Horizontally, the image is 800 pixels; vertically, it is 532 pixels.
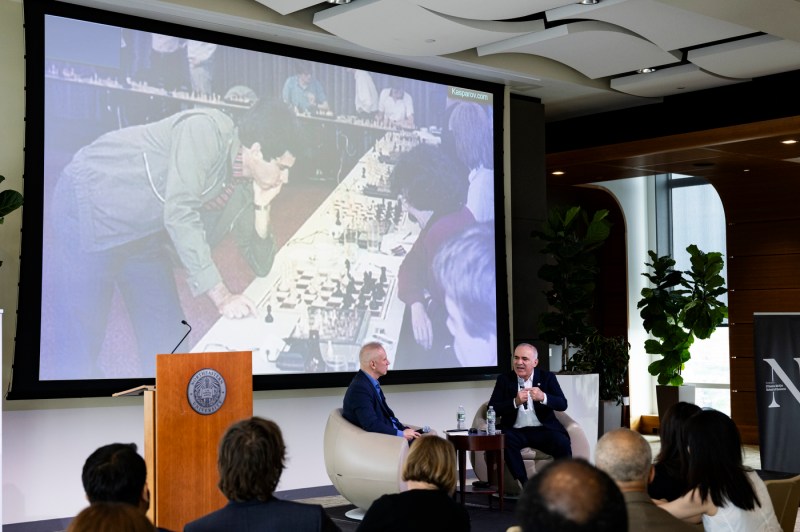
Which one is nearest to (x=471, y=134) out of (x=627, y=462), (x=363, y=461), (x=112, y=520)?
(x=363, y=461)

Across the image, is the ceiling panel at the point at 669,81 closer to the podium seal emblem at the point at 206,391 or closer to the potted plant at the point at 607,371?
the potted plant at the point at 607,371

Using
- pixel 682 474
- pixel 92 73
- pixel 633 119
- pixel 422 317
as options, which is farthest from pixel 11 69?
pixel 633 119

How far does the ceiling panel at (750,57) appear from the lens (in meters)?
7.99

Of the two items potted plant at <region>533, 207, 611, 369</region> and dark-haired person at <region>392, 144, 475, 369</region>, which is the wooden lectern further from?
potted plant at <region>533, 207, 611, 369</region>

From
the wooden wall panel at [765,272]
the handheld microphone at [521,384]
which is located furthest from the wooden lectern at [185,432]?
the wooden wall panel at [765,272]

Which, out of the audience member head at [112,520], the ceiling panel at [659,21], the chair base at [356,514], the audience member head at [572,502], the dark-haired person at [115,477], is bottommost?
the chair base at [356,514]

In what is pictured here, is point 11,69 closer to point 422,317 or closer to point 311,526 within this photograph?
point 422,317

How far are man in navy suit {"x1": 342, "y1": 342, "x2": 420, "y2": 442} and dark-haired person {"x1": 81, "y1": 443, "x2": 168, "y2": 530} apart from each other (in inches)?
144

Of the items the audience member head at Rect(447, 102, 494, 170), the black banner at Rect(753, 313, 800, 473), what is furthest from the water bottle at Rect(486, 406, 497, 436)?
the audience member head at Rect(447, 102, 494, 170)

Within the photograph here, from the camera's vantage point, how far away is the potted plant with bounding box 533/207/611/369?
927cm

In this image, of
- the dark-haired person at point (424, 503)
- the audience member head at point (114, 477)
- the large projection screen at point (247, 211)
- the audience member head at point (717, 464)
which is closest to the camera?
the audience member head at point (114, 477)

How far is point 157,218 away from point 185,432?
7.24 feet

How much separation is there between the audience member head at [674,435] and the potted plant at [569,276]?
215 inches

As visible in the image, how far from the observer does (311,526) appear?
2.94 m
